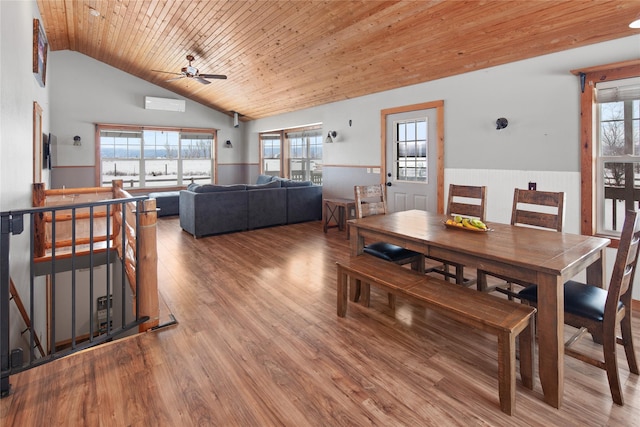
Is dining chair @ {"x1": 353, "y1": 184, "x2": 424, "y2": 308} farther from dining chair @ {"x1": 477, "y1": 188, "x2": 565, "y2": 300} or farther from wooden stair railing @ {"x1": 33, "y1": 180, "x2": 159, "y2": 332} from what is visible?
wooden stair railing @ {"x1": 33, "y1": 180, "x2": 159, "y2": 332}

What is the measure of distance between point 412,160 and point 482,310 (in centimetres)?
366

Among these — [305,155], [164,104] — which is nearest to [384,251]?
[305,155]

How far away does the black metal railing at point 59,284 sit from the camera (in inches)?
72.3

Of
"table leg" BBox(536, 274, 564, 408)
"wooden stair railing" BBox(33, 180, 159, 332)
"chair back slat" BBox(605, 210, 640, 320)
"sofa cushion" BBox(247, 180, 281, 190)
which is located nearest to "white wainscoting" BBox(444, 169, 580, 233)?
"chair back slat" BBox(605, 210, 640, 320)

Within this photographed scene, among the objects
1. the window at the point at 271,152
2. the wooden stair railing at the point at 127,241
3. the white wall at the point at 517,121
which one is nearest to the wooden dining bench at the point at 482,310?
the wooden stair railing at the point at 127,241

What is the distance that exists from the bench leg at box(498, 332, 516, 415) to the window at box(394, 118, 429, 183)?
356 cm

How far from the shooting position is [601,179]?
3.37m

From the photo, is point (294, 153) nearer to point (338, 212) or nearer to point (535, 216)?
point (338, 212)

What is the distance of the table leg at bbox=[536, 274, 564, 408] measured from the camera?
176 centimetres

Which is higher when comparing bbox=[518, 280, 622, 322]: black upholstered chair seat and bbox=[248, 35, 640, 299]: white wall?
bbox=[248, 35, 640, 299]: white wall

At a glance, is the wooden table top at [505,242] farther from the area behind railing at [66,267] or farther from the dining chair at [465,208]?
the area behind railing at [66,267]

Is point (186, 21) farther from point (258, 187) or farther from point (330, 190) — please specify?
point (330, 190)

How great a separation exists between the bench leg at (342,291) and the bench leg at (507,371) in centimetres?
124

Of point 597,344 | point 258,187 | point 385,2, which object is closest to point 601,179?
point 597,344
